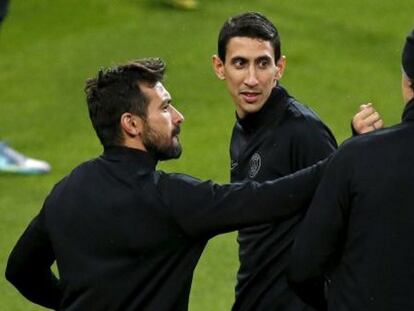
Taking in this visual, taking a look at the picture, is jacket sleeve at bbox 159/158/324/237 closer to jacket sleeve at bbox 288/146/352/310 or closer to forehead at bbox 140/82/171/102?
jacket sleeve at bbox 288/146/352/310

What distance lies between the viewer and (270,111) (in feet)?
18.1

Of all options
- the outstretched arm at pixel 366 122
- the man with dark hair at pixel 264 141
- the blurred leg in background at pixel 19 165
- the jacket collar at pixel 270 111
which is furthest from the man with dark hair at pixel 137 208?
the blurred leg in background at pixel 19 165

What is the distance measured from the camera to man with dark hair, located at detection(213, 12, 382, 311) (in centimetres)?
531

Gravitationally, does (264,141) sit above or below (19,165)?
above

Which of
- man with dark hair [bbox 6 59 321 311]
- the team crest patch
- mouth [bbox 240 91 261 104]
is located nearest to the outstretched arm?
man with dark hair [bbox 6 59 321 311]

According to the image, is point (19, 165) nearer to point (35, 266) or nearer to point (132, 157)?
point (35, 266)

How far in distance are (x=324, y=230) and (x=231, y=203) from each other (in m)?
0.44

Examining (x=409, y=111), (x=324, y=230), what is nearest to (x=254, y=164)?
(x=324, y=230)

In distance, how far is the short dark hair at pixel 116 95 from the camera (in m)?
4.72

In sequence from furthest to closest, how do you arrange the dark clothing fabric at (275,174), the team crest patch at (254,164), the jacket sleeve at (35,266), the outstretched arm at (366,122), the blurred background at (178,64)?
1. the blurred background at (178,64)
2. the team crest patch at (254,164)
3. the dark clothing fabric at (275,174)
4. the jacket sleeve at (35,266)
5. the outstretched arm at (366,122)

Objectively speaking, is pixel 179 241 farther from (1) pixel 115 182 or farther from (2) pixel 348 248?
(2) pixel 348 248

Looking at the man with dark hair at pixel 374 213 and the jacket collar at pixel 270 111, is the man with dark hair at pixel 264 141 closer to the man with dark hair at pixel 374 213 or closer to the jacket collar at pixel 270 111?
the jacket collar at pixel 270 111

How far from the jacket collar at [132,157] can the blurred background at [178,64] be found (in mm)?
4723

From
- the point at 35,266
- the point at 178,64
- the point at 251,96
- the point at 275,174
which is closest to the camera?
the point at 35,266
